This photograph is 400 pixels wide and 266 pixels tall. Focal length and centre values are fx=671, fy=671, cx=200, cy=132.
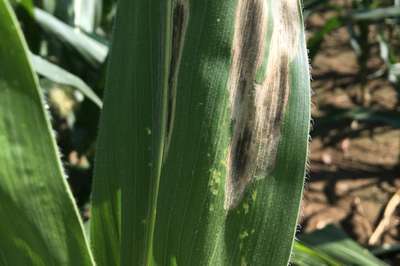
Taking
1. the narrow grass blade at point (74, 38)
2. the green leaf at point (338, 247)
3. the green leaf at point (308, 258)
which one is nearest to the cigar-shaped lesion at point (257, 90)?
the green leaf at point (308, 258)

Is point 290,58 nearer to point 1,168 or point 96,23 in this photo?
point 1,168

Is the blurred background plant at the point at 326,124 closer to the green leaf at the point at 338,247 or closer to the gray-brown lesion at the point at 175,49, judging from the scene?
the green leaf at the point at 338,247

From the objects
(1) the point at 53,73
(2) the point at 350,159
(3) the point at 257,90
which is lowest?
(2) the point at 350,159

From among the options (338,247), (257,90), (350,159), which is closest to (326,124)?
(350,159)

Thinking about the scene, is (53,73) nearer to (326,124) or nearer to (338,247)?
(338,247)

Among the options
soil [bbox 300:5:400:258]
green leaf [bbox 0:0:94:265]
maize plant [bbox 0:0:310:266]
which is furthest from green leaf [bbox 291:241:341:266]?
soil [bbox 300:5:400:258]
